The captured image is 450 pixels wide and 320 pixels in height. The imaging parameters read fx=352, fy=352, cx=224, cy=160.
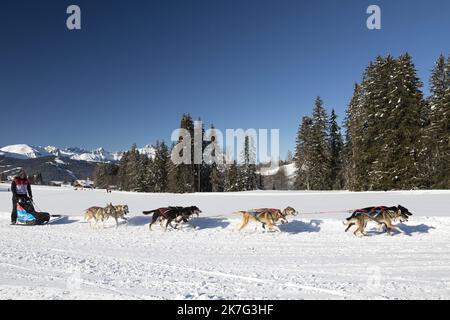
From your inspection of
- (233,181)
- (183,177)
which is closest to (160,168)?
(183,177)

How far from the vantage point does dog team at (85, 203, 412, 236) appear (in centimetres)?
1126

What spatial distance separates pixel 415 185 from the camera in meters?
31.2

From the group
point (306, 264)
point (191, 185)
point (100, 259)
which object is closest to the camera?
point (306, 264)

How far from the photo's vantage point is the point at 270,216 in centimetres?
1202

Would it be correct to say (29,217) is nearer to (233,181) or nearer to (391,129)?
(391,129)

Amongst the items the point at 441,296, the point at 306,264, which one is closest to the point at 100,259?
the point at 306,264

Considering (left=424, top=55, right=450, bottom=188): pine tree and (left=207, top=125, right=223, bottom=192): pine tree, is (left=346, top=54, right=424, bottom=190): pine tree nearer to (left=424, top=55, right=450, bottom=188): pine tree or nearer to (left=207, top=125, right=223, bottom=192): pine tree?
(left=424, top=55, right=450, bottom=188): pine tree

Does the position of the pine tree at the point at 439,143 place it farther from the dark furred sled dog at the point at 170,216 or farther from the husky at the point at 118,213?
the husky at the point at 118,213

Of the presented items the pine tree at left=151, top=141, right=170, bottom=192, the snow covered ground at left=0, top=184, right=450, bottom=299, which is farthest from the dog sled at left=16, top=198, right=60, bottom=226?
the pine tree at left=151, top=141, right=170, bottom=192

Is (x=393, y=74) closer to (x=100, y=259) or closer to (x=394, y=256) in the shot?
(x=394, y=256)

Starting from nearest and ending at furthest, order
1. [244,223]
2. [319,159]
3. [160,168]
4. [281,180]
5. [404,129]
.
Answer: [244,223] → [404,129] → [319,159] → [160,168] → [281,180]

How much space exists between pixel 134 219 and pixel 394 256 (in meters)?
10.1

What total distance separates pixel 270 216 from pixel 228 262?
4.13m

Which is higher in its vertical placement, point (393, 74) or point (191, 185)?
point (393, 74)
